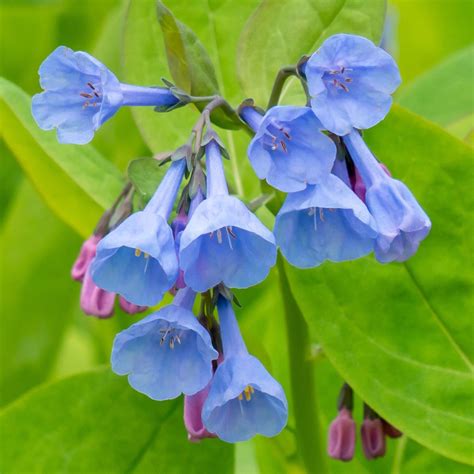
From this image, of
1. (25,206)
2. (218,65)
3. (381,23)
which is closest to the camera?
(381,23)

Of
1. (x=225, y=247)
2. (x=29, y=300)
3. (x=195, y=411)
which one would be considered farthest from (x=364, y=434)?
(x=29, y=300)

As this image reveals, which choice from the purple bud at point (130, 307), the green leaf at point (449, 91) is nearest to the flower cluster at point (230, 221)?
the purple bud at point (130, 307)

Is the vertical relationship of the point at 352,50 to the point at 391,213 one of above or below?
above

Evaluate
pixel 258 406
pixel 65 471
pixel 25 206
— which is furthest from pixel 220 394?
pixel 25 206

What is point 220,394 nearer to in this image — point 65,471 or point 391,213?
point 391,213

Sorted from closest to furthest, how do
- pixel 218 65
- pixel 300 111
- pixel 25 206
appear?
pixel 300 111 < pixel 218 65 < pixel 25 206

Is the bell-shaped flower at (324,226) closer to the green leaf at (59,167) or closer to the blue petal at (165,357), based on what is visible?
the blue petal at (165,357)

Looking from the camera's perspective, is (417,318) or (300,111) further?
(417,318)

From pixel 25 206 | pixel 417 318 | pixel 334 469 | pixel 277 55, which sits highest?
pixel 277 55
